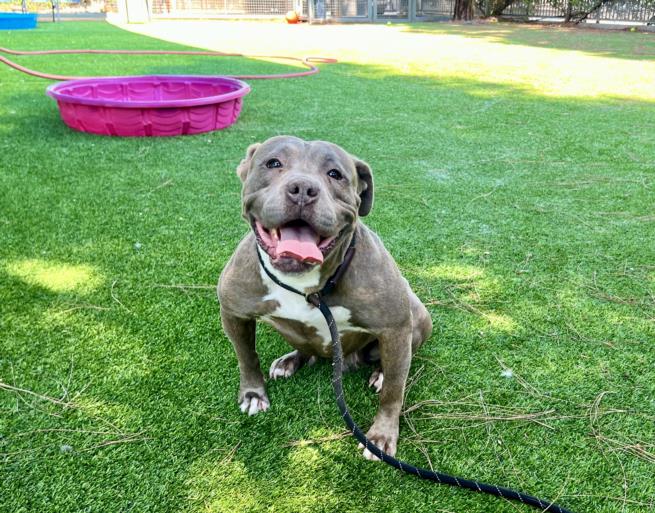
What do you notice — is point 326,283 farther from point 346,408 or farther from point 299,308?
point 346,408

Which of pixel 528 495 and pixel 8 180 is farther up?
pixel 8 180

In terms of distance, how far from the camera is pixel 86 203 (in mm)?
4762

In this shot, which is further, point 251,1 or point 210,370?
point 251,1

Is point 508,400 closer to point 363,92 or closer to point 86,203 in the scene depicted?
point 86,203

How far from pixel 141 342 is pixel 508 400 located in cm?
177

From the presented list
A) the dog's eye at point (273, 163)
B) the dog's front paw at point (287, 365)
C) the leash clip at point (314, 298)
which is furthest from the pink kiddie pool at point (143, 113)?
the leash clip at point (314, 298)

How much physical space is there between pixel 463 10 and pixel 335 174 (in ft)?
92.2

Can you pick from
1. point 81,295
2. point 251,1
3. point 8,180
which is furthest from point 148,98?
point 251,1

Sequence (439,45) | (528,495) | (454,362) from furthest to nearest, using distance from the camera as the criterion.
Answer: (439,45)
(454,362)
(528,495)

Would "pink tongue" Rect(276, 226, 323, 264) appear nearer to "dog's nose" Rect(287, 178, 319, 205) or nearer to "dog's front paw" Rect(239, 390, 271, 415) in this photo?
"dog's nose" Rect(287, 178, 319, 205)

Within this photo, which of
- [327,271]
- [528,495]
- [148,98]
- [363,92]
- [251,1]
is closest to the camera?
[528,495]

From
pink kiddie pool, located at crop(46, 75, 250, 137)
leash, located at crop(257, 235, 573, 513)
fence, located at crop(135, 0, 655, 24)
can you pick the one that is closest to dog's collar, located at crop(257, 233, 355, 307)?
leash, located at crop(257, 235, 573, 513)

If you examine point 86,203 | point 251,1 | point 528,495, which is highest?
point 251,1

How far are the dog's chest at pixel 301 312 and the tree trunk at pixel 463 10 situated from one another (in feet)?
91.9
